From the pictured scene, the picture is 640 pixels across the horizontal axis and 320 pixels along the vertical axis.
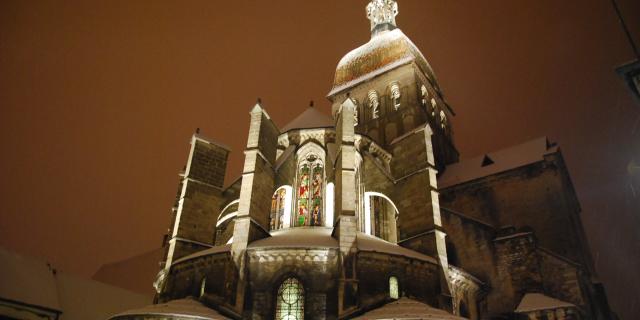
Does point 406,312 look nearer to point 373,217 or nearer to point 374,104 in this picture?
point 373,217

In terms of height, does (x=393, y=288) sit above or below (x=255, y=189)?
below

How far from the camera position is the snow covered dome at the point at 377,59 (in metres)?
35.7

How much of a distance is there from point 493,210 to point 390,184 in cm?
974

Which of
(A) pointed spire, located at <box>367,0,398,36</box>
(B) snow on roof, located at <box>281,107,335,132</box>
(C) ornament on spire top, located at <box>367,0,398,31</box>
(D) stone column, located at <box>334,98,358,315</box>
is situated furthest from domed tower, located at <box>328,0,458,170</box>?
(D) stone column, located at <box>334,98,358,315</box>

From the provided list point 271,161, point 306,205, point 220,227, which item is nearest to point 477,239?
point 306,205

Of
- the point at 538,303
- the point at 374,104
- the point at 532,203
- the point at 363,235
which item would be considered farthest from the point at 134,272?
the point at 538,303

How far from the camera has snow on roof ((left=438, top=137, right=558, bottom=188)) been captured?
27781mm

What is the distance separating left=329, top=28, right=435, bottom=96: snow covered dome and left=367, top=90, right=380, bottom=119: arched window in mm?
1399

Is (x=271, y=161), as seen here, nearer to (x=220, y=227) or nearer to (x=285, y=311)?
(x=220, y=227)

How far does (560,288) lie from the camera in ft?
68.2

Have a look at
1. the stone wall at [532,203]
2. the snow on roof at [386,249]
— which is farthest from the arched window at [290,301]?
the stone wall at [532,203]

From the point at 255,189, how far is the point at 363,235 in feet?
16.7

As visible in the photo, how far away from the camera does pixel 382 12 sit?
1750 inches

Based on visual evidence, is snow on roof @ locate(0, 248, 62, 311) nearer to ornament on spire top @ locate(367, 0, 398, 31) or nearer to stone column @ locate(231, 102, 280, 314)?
stone column @ locate(231, 102, 280, 314)
